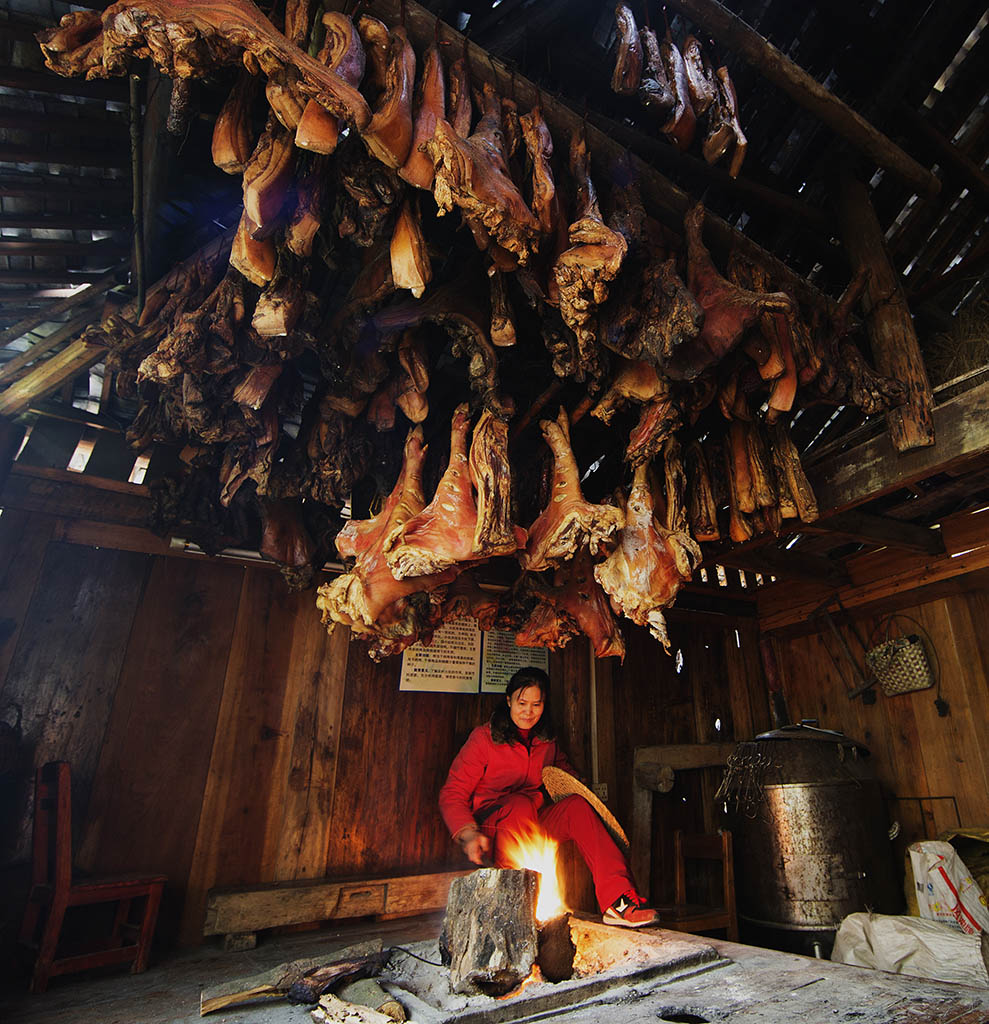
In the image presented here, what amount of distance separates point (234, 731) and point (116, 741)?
2.34 feet

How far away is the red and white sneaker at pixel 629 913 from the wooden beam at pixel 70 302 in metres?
4.63

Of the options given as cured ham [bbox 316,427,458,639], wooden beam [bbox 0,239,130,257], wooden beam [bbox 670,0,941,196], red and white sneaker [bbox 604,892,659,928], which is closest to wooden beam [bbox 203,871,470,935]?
red and white sneaker [bbox 604,892,659,928]

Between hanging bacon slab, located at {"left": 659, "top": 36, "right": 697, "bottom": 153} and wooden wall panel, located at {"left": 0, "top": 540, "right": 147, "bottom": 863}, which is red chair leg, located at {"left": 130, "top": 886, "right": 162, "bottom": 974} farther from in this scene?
hanging bacon slab, located at {"left": 659, "top": 36, "right": 697, "bottom": 153}

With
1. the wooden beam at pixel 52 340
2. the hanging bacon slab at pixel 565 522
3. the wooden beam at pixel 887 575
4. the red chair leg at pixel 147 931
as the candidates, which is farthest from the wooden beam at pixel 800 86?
the red chair leg at pixel 147 931

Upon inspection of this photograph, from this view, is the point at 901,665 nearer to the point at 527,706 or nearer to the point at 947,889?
the point at 947,889

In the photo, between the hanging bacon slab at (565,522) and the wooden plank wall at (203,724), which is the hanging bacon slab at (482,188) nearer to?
the hanging bacon slab at (565,522)

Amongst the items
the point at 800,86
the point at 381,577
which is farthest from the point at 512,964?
the point at 800,86

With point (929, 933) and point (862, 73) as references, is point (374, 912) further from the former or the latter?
point (862, 73)

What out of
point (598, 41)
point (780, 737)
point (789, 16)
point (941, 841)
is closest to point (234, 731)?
point (780, 737)

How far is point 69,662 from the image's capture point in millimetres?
3850

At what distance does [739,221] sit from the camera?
4164 millimetres

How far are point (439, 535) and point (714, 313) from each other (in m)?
1.47

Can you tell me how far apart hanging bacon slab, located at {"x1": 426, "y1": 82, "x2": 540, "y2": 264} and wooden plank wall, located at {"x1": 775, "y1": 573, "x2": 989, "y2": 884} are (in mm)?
4979

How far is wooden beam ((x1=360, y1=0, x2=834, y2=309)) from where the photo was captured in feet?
6.94
